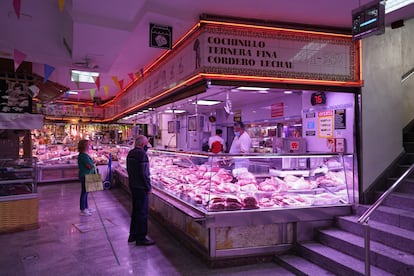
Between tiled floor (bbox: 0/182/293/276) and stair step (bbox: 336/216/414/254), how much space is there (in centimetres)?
129

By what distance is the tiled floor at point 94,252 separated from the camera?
4.18 meters

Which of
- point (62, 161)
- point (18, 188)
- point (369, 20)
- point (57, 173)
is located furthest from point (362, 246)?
point (62, 161)

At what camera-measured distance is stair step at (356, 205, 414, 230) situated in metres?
4.11

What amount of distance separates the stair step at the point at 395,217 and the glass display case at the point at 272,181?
544 mm

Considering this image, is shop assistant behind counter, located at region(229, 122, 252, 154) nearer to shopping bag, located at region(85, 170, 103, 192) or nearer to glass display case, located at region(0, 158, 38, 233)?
shopping bag, located at region(85, 170, 103, 192)

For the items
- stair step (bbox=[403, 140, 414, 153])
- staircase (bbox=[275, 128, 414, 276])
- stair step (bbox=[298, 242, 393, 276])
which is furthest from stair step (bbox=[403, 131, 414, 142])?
stair step (bbox=[298, 242, 393, 276])

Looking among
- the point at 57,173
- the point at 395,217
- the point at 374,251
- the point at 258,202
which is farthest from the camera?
the point at 57,173

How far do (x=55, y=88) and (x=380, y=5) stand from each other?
940 centimetres

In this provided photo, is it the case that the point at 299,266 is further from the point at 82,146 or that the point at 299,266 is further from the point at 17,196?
the point at 82,146

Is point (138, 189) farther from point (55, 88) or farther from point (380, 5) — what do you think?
point (55, 88)

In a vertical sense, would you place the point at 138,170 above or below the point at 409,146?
below

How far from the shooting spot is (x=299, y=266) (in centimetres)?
408

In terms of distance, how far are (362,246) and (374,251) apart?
0.59 ft

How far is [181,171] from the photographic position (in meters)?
6.30
